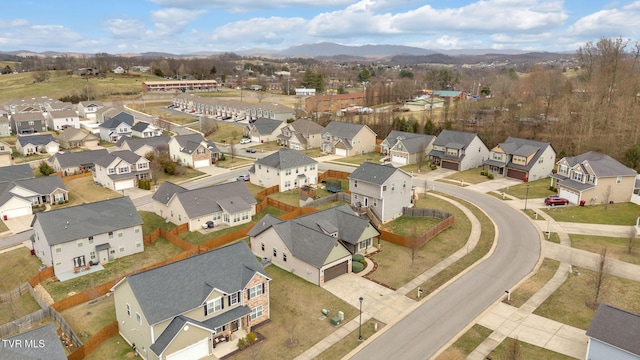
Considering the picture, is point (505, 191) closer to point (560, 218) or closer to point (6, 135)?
point (560, 218)

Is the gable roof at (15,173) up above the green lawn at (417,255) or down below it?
above

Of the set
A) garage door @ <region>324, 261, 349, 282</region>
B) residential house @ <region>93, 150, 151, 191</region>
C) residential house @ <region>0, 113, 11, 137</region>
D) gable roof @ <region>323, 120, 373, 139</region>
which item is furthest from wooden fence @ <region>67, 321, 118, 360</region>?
residential house @ <region>0, 113, 11, 137</region>

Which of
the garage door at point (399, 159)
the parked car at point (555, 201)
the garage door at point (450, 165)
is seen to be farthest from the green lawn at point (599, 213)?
the garage door at point (399, 159)

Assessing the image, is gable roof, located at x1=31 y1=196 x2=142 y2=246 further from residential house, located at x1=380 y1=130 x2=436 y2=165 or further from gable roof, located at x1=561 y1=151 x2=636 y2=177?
gable roof, located at x1=561 y1=151 x2=636 y2=177

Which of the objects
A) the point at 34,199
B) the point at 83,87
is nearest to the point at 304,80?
A: the point at 83,87

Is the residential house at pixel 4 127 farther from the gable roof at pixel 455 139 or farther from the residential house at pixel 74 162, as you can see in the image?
the gable roof at pixel 455 139

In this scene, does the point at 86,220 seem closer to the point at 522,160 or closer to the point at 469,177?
the point at 469,177
